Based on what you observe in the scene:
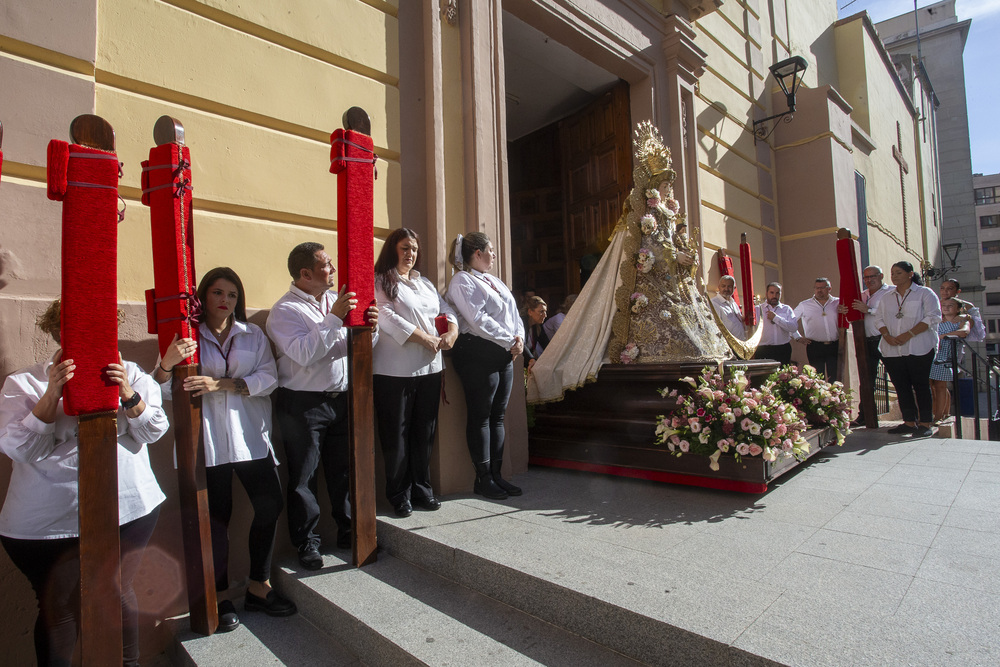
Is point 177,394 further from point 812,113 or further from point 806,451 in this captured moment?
point 812,113

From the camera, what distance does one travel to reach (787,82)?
8.86 metres

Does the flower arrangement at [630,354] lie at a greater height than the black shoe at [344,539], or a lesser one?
greater

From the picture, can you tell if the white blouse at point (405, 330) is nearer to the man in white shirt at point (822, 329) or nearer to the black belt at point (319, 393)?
the black belt at point (319, 393)

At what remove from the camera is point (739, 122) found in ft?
27.9

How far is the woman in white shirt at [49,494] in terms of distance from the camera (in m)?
2.18

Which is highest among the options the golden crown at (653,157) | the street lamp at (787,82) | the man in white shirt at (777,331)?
the street lamp at (787,82)

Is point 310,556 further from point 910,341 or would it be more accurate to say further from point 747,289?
point 910,341

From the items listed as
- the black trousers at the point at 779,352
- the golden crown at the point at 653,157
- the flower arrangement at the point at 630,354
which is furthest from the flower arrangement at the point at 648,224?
the black trousers at the point at 779,352

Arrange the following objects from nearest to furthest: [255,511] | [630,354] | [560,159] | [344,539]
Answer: [255,511]
[344,539]
[630,354]
[560,159]

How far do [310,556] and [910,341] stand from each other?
5.85 metres

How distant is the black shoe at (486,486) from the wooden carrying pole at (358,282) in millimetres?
966

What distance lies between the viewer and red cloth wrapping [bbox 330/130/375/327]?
295 centimetres

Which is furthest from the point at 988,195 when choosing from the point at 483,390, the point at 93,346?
the point at 93,346

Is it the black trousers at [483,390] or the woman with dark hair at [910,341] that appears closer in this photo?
the black trousers at [483,390]
